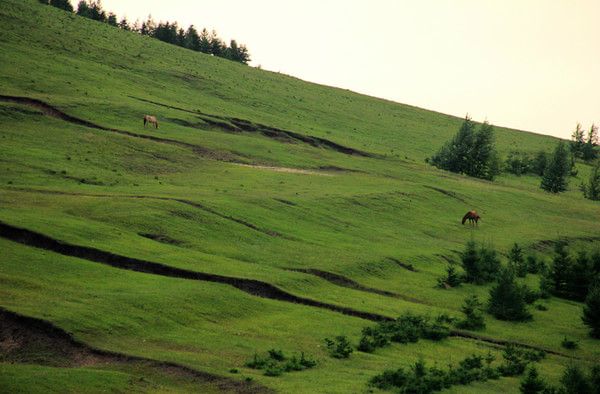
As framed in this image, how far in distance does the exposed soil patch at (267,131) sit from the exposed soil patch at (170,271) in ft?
181

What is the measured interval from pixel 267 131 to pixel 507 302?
56.6 meters

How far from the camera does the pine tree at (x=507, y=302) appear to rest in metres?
53.8

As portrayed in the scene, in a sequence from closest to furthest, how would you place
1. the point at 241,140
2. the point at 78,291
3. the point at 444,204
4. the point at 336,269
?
the point at 78,291
the point at 336,269
the point at 444,204
the point at 241,140

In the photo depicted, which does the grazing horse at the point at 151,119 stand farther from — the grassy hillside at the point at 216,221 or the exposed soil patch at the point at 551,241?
the exposed soil patch at the point at 551,241

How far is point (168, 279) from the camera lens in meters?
45.2

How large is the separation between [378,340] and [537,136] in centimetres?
14744

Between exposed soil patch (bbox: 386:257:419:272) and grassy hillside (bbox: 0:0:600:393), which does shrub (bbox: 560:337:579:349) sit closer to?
grassy hillside (bbox: 0:0:600:393)

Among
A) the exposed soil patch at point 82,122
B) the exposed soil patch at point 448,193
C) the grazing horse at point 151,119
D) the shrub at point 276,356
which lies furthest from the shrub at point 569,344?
the grazing horse at point 151,119

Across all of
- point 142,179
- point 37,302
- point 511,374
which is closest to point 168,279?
point 37,302

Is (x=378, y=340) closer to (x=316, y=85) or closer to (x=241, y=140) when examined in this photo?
(x=241, y=140)

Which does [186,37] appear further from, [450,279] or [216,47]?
[450,279]

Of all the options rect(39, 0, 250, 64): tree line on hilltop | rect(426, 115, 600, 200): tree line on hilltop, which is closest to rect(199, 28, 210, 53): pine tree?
rect(39, 0, 250, 64): tree line on hilltop

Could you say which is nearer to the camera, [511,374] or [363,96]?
[511,374]

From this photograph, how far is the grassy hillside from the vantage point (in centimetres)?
3659
